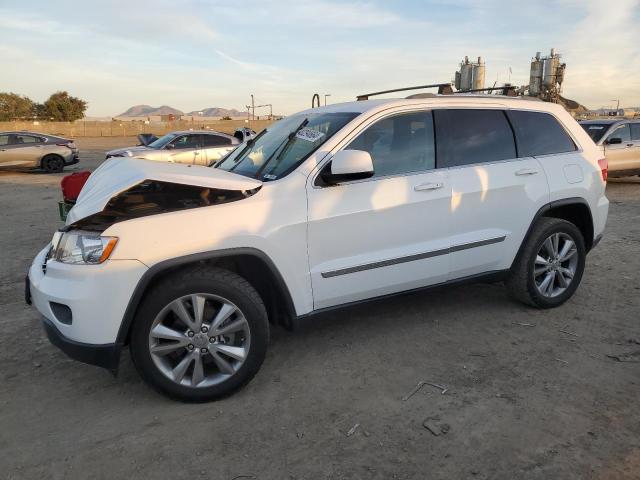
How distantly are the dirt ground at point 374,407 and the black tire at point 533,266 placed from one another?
5.0 inches

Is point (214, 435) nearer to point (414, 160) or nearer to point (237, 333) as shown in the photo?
point (237, 333)

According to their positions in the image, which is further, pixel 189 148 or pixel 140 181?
pixel 189 148

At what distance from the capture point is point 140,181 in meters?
2.87

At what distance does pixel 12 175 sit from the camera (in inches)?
677

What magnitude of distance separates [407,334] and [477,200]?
116 centimetres

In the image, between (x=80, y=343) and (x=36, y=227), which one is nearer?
(x=80, y=343)

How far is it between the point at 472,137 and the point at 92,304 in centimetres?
295

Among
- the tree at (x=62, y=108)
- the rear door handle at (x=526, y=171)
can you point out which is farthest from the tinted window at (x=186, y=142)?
the tree at (x=62, y=108)

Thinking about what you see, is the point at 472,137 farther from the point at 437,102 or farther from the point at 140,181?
the point at 140,181

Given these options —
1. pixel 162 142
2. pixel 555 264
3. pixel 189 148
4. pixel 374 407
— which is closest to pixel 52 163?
pixel 162 142

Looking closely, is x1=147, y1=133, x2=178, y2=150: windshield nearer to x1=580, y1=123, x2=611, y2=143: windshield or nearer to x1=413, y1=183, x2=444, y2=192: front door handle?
x1=580, y1=123, x2=611, y2=143: windshield

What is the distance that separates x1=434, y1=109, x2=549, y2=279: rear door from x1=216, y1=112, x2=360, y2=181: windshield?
87cm

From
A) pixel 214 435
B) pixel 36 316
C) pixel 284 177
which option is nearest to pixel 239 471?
pixel 214 435

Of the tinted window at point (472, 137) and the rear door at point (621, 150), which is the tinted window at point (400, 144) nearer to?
the tinted window at point (472, 137)
